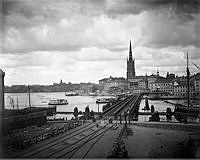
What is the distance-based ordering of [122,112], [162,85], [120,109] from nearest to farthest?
[122,112], [120,109], [162,85]

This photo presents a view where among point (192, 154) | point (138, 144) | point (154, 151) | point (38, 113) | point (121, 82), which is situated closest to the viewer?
point (192, 154)

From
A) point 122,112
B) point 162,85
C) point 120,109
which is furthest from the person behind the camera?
point 162,85

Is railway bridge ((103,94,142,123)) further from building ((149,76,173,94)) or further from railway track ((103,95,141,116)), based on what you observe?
building ((149,76,173,94))

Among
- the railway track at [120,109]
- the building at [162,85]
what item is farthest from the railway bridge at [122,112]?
the building at [162,85]

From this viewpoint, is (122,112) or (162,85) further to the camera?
(162,85)

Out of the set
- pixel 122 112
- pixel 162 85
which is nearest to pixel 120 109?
pixel 122 112

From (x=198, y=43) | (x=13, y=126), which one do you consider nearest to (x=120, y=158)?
(x=198, y=43)

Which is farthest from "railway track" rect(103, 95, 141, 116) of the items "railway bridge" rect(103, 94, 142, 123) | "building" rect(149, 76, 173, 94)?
"building" rect(149, 76, 173, 94)

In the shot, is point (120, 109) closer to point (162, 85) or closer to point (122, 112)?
point (122, 112)

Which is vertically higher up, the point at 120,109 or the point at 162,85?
the point at 162,85

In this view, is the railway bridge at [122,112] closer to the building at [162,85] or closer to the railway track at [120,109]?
the railway track at [120,109]

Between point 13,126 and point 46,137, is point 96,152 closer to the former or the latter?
point 46,137
